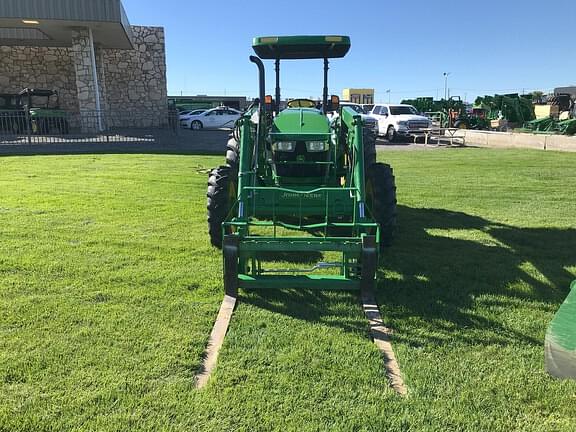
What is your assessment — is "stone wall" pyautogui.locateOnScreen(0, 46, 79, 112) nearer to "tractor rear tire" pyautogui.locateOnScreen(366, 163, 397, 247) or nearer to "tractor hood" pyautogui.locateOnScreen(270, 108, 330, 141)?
"tractor hood" pyautogui.locateOnScreen(270, 108, 330, 141)

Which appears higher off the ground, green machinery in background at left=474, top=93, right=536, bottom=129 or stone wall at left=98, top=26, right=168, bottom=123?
stone wall at left=98, top=26, right=168, bottom=123

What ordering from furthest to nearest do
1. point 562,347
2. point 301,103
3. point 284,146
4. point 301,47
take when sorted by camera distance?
point 301,103 < point 301,47 < point 284,146 < point 562,347

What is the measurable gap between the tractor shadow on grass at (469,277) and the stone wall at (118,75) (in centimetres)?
2301

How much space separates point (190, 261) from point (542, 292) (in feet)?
11.0

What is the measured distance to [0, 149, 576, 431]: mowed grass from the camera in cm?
268

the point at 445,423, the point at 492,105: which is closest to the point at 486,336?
the point at 445,423

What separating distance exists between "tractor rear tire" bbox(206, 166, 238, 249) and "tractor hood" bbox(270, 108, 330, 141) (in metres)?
0.79

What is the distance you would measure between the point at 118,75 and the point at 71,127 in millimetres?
4362

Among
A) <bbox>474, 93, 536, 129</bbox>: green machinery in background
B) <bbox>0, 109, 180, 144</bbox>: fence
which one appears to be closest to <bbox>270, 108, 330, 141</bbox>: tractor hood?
<bbox>0, 109, 180, 144</bbox>: fence

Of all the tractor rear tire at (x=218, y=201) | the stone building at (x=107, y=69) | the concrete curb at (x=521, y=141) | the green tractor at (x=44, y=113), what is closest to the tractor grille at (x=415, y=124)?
the concrete curb at (x=521, y=141)

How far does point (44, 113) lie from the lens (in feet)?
70.4

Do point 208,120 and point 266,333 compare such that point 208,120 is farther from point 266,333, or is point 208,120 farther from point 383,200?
point 266,333

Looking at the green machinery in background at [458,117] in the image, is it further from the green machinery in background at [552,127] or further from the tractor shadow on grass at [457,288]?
the tractor shadow on grass at [457,288]

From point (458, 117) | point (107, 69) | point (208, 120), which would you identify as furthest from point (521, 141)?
point (107, 69)
